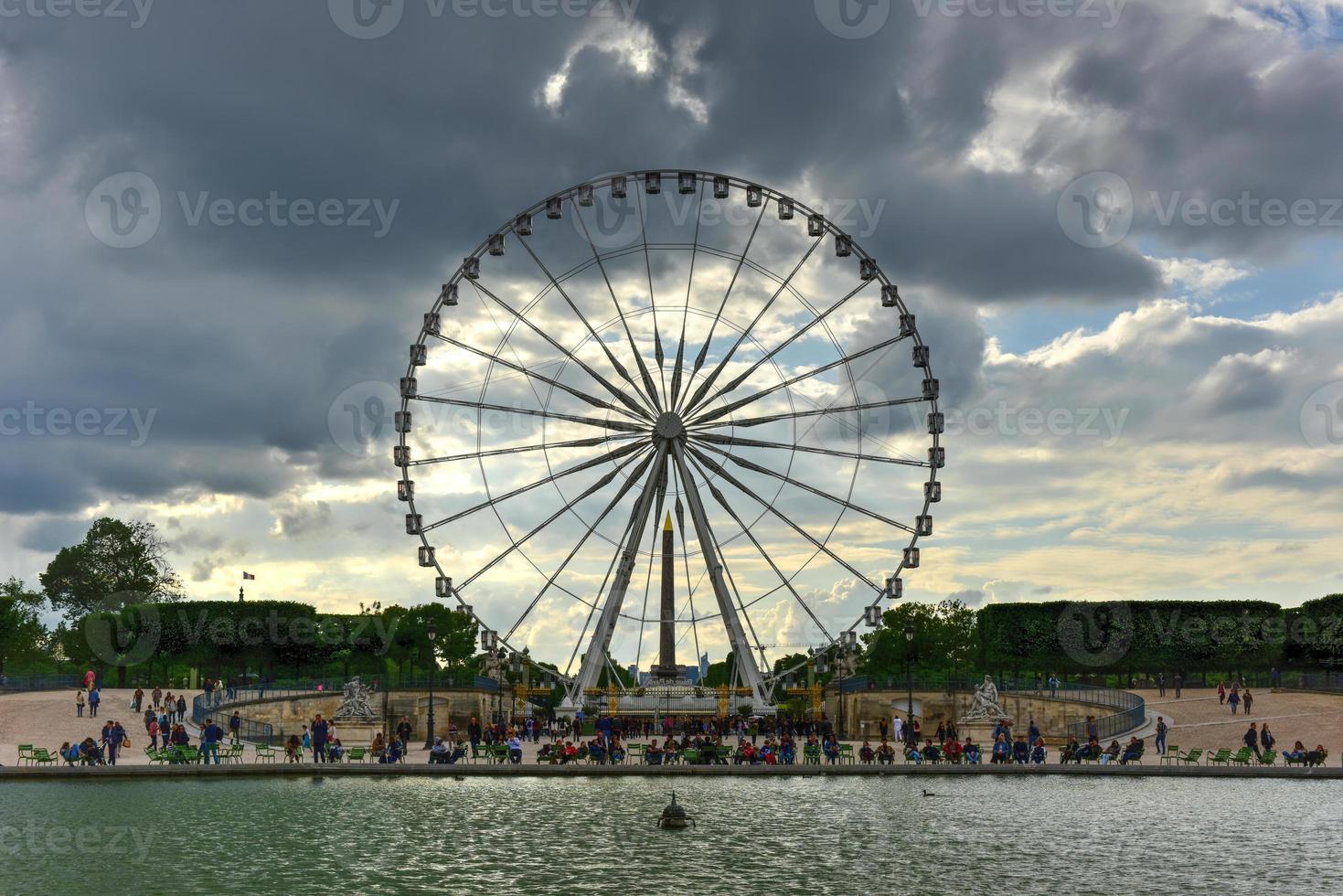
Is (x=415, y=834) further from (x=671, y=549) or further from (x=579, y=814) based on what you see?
(x=671, y=549)

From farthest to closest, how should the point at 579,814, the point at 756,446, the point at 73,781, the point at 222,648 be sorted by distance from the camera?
the point at 222,648 → the point at 756,446 → the point at 73,781 → the point at 579,814

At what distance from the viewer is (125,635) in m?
78.9

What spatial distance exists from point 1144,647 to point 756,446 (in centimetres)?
3196

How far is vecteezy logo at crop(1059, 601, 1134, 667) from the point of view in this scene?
73250 mm

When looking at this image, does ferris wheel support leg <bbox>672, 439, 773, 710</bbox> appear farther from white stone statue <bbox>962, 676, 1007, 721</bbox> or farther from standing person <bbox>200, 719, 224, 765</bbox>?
standing person <bbox>200, 719, 224, 765</bbox>

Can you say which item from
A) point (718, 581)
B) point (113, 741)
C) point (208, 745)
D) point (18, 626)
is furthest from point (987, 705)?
point (18, 626)

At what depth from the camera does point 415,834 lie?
26297mm

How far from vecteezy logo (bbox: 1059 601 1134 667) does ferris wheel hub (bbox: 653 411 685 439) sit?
32.2 metres

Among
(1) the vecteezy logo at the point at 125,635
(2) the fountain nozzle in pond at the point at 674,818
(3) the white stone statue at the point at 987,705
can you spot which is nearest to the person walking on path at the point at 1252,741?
(3) the white stone statue at the point at 987,705

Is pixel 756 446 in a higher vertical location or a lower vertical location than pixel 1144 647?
higher

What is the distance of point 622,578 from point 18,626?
59934 millimetres

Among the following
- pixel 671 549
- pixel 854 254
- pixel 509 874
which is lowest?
pixel 509 874

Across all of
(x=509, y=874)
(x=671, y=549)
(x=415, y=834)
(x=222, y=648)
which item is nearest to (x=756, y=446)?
(x=671, y=549)

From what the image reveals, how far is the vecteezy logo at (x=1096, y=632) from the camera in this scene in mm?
73250
